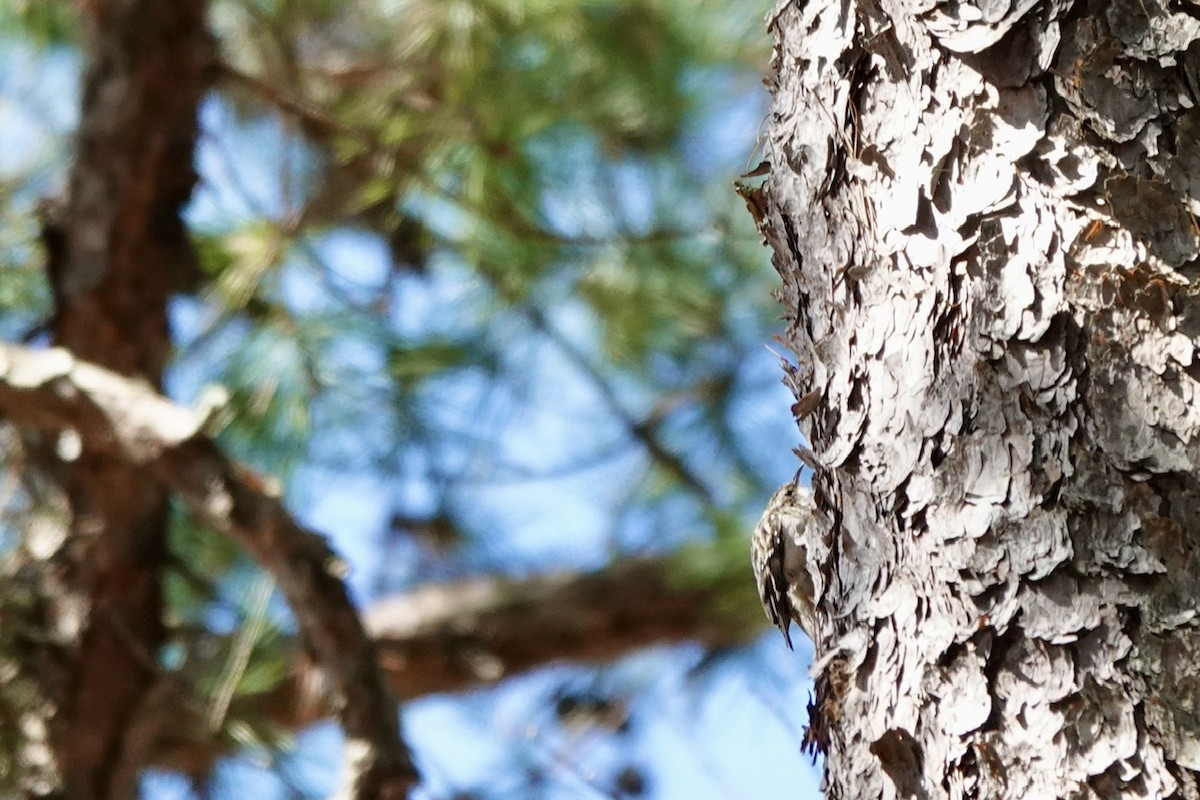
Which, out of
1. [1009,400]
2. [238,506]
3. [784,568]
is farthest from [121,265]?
[1009,400]

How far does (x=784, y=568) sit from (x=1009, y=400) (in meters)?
0.23

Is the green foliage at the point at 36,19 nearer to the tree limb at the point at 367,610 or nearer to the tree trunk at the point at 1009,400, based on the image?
the tree limb at the point at 367,610

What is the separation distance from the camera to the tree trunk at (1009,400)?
21.8 inches

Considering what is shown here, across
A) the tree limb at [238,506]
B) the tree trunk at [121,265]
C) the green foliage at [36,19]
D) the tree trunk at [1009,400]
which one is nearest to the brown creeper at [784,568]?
the tree trunk at [1009,400]

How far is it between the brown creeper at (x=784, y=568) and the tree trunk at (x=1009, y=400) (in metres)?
0.11

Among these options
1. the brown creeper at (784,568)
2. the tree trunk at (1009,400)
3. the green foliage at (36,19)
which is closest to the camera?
the tree trunk at (1009,400)

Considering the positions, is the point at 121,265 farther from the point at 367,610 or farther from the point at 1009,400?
the point at 1009,400

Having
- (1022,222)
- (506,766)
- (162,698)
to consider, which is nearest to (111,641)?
(162,698)

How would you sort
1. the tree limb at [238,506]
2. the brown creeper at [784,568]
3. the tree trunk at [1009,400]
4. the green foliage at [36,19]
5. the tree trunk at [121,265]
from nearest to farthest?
the tree trunk at [1009,400] < the brown creeper at [784,568] < the tree limb at [238,506] < the tree trunk at [121,265] < the green foliage at [36,19]

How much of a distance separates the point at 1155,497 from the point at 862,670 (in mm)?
154

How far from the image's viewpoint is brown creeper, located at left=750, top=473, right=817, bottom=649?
79 cm

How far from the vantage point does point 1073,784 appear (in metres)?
0.54

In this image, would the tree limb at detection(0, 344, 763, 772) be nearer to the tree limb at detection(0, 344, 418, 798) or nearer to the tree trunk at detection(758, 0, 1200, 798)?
the tree limb at detection(0, 344, 418, 798)

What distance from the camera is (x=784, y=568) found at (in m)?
0.79
